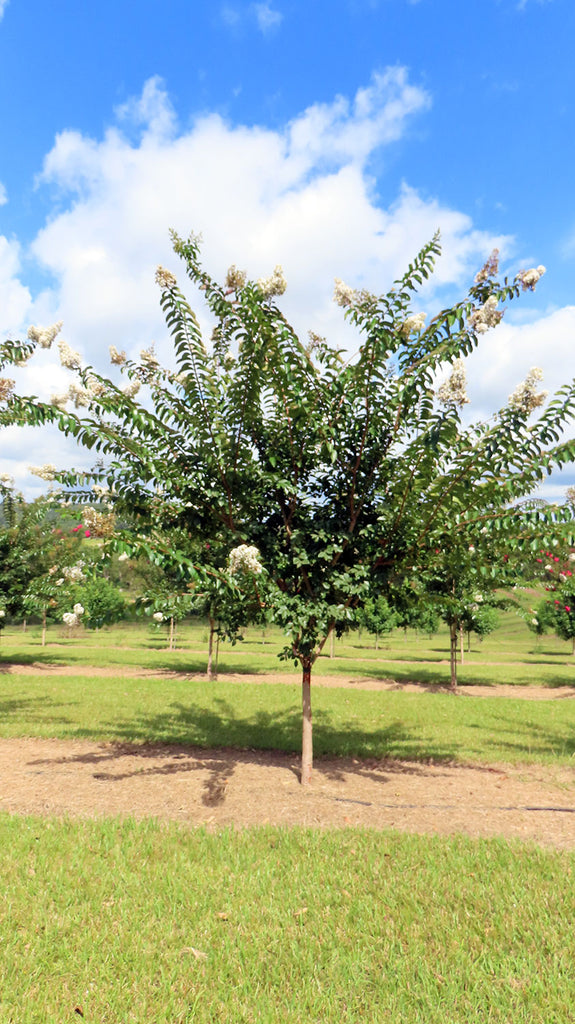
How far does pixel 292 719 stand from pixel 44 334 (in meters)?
9.81

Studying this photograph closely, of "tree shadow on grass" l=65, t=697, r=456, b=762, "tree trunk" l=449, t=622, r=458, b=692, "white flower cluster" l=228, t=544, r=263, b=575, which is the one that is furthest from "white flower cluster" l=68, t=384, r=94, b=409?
"tree trunk" l=449, t=622, r=458, b=692

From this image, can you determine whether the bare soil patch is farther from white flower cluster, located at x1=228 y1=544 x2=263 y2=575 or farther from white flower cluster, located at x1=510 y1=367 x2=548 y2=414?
white flower cluster, located at x1=510 y1=367 x2=548 y2=414

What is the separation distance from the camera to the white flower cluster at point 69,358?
7.16 metres

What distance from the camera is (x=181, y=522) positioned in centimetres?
760

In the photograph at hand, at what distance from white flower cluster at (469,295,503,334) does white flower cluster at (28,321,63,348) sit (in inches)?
255

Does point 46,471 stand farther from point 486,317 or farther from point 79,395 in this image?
point 486,317

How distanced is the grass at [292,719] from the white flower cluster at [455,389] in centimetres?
682

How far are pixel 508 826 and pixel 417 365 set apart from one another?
5.53 m

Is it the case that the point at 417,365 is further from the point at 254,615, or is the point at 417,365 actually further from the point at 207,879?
the point at 207,879

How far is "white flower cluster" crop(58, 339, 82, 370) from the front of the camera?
716 centimetres

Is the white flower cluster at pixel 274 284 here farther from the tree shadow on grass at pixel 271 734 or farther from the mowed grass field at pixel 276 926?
the tree shadow on grass at pixel 271 734

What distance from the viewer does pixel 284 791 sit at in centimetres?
769

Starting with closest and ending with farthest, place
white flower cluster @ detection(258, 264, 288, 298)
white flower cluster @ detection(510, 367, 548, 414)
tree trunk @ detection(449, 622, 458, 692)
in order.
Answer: white flower cluster @ detection(510, 367, 548, 414)
white flower cluster @ detection(258, 264, 288, 298)
tree trunk @ detection(449, 622, 458, 692)

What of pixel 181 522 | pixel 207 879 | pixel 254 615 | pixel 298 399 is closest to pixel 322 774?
pixel 254 615
